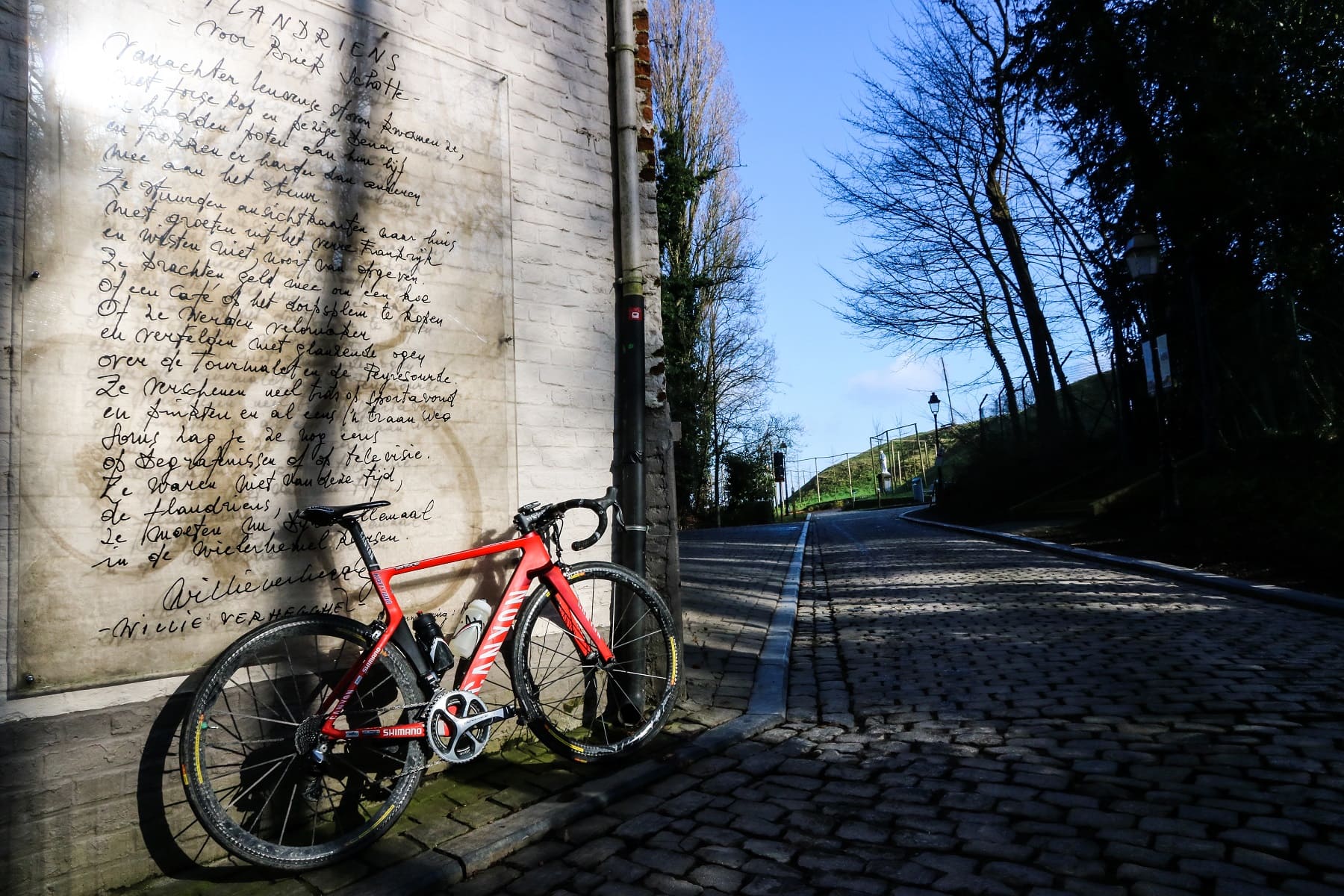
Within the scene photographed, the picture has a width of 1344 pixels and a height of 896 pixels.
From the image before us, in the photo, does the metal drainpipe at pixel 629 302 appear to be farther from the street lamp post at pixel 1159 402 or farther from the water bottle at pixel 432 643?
the street lamp post at pixel 1159 402

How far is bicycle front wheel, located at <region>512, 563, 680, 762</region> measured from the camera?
3.66 meters

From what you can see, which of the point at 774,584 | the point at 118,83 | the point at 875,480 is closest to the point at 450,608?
the point at 118,83

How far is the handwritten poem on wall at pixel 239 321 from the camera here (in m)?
2.52

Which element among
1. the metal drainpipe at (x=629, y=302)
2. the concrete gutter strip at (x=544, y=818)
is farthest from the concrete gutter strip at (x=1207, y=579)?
the metal drainpipe at (x=629, y=302)

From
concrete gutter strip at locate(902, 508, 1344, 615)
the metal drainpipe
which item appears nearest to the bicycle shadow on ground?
the metal drainpipe

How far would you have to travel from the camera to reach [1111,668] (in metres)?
4.50

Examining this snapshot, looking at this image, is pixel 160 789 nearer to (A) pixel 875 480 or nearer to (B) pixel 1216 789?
(B) pixel 1216 789

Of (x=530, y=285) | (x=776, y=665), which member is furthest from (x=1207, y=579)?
(x=530, y=285)

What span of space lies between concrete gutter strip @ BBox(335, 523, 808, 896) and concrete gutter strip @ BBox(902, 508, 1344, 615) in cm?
434

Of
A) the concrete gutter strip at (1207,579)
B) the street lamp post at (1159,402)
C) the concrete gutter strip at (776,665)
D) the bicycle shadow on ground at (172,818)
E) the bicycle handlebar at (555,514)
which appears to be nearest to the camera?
the bicycle shadow on ground at (172,818)

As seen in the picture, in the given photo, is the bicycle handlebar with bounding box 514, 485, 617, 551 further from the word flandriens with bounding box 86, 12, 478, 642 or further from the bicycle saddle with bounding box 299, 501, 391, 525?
the bicycle saddle with bounding box 299, 501, 391, 525

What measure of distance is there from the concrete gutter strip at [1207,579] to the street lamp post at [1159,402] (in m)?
1.30

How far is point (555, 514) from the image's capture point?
11.5 ft

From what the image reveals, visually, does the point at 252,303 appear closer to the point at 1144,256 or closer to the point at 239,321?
the point at 239,321
